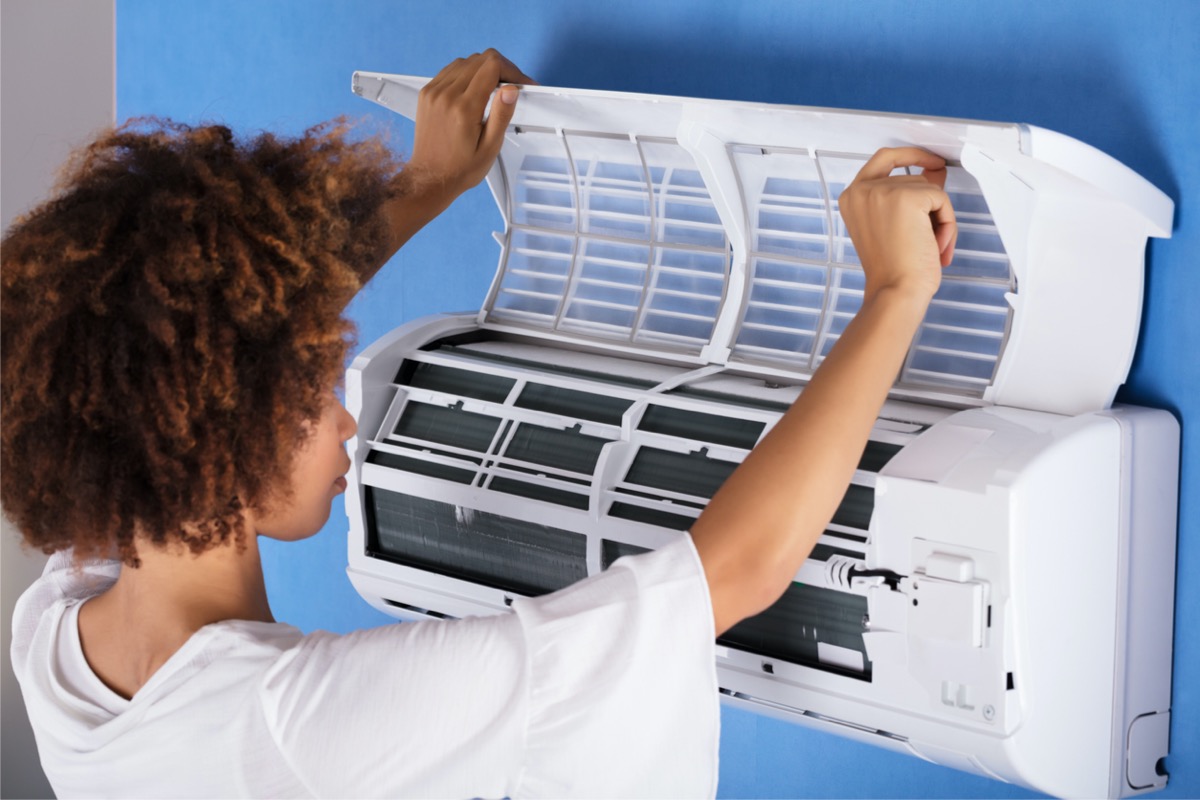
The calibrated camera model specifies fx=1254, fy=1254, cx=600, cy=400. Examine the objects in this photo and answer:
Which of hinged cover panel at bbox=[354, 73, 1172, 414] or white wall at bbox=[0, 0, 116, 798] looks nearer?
hinged cover panel at bbox=[354, 73, 1172, 414]

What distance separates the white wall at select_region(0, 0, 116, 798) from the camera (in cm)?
233

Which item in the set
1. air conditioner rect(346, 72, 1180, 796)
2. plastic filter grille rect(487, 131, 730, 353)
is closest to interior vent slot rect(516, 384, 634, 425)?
air conditioner rect(346, 72, 1180, 796)

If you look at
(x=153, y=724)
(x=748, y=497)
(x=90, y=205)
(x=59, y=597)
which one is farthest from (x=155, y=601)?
(x=748, y=497)

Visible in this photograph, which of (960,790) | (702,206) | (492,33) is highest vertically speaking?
(492,33)

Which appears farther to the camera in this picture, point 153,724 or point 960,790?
point 960,790

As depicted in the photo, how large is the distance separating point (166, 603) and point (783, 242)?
76 centimetres

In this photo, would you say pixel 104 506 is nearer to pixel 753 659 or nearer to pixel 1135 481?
pixel 753 659

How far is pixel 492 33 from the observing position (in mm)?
1710

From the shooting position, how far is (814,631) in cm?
120

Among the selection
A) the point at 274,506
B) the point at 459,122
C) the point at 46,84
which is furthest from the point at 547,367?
the point at 46,84

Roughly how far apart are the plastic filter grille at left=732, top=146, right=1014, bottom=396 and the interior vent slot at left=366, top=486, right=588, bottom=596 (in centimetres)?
30

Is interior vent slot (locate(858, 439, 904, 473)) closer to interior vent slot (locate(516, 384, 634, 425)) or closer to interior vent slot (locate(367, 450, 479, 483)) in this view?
interior vent slot (locate(516, 384, 634, 425))

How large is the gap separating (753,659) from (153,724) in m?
0.57

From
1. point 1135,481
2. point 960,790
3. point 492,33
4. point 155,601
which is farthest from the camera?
point 492,33
